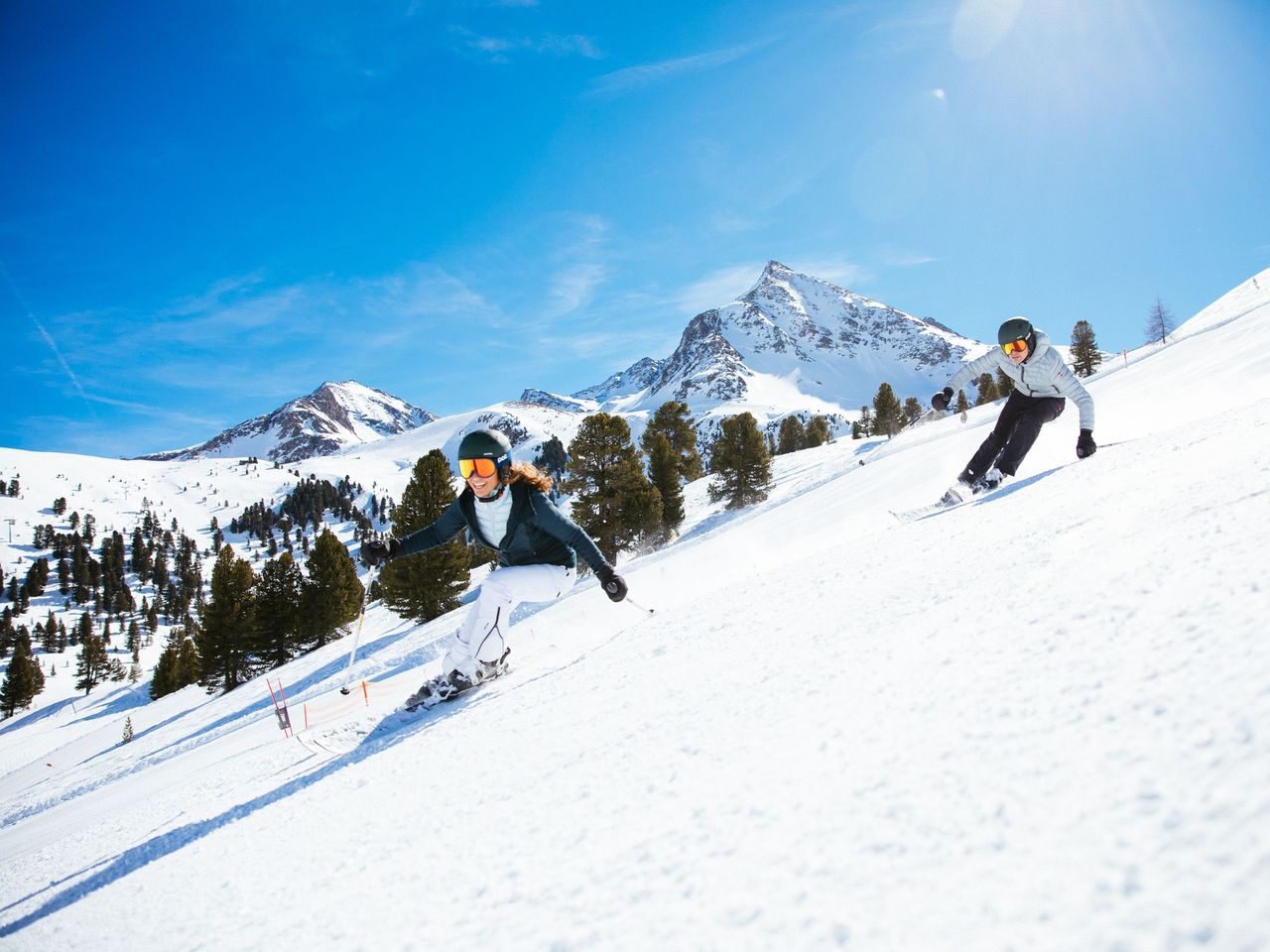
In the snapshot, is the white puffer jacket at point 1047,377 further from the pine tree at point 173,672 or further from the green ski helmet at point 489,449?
Result: the pine tree at point 173,672

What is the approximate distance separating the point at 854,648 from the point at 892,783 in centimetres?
101

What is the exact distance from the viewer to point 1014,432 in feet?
21.6

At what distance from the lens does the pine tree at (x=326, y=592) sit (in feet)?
97.2

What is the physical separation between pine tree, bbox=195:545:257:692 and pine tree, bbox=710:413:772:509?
25.9 meters

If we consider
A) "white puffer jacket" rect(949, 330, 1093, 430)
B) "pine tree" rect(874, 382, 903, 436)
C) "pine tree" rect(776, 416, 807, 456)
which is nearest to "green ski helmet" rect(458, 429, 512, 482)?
"white puffer jacket" rect(949, 330, 1093, 430)

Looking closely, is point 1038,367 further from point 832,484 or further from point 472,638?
point 832,484

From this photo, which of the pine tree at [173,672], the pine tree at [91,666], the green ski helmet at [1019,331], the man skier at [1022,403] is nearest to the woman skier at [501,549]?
the man skier at [1022,403]

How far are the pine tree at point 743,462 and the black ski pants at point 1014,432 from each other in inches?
1041

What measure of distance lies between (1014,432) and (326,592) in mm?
31224

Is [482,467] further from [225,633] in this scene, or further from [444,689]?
[225,633]

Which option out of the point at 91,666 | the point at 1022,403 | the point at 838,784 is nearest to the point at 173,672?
the point at 91,666

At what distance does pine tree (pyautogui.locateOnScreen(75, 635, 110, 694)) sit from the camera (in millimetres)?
69688

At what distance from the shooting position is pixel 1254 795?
3.51ft

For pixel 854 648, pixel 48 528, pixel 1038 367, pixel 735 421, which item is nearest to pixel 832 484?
pixel 1038 367
